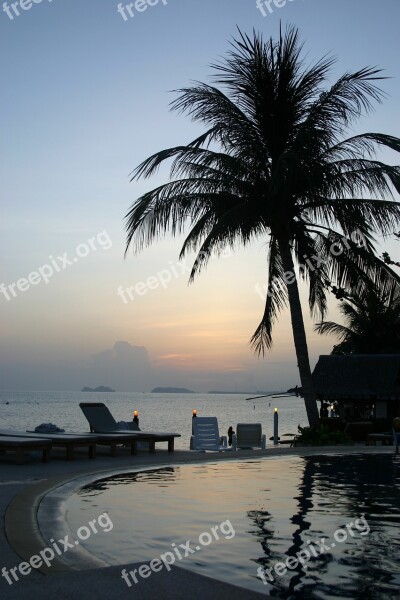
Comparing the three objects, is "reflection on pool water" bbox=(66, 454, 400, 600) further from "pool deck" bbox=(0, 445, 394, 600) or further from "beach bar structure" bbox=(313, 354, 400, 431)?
"beach bar structure" bbox=(313, 354, 400, 431)

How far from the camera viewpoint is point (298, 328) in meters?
18.8

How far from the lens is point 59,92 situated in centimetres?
1714

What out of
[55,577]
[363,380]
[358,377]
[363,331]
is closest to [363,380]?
[363,380]

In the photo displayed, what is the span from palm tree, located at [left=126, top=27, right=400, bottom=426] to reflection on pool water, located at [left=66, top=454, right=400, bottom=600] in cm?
739

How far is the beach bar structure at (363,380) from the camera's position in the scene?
3198cm

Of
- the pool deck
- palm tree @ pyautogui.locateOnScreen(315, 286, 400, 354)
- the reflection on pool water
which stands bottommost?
the reflection on pool water

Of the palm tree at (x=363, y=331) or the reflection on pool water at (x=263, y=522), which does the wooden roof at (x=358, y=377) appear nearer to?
the palm tree at (x=363, y=331)

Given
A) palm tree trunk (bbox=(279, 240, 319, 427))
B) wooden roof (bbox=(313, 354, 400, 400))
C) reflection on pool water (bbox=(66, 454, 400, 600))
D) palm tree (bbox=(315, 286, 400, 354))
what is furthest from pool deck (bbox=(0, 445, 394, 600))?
palm tree (bbox=(315, 286, 400, 354))

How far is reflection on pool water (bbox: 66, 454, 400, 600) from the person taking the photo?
19.1ft

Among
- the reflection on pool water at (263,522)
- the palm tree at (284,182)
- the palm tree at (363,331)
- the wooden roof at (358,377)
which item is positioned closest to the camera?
the reflection on pool water at (263,522)

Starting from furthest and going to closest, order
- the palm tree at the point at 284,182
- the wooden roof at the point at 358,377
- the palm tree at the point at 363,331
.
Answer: the palm tree at the point at 363,331, the wooden roof at the point at 358,377, the palm tree at the point at 284,182

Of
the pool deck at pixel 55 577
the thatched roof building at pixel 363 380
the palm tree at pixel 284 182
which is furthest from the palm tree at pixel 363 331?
the pool deck at pixel 55 577

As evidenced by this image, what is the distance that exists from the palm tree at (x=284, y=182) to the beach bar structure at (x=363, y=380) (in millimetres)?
13429

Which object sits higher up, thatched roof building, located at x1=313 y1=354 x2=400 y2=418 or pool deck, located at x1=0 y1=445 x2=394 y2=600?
thatched roof building, located at x1=313 y1=354 x2=400 y2=418
